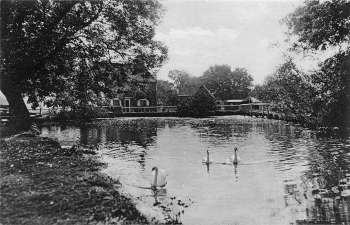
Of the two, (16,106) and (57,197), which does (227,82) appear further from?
(57,197)

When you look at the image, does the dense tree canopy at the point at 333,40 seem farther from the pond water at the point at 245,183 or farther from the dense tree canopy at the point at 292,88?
the dense tree canopy at the point at 292,88

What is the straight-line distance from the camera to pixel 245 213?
11.0 m

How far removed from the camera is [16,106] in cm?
2708

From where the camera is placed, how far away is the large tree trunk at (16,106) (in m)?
25.6

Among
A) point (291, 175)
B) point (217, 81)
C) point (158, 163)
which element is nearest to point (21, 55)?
point (158, 163)

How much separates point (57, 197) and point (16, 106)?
19.3 metres

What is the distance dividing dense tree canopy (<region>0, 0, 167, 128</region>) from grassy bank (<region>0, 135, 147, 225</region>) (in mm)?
10395

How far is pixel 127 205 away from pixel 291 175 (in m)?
8.79

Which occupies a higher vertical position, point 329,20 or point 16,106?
point 329,20

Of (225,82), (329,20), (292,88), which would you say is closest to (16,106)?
(329,20)

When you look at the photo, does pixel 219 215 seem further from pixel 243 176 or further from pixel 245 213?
pixel 243 176

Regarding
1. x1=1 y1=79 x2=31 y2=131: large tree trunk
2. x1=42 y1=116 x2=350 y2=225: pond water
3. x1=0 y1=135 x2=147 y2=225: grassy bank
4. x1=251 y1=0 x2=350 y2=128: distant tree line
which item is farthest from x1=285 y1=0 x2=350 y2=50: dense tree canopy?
x1=1 y1=79 x2=31 y2=131: large tree trunk

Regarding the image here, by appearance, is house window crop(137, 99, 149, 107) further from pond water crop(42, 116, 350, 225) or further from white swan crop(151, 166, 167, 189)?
white swan crop(151, 166, 167, 189)

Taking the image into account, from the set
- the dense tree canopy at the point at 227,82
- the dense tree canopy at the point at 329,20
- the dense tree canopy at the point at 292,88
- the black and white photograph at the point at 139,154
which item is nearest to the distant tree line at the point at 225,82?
the dense tree canopy at the point at 227,82
